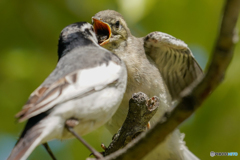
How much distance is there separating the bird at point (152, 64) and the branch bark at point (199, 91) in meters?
1.50

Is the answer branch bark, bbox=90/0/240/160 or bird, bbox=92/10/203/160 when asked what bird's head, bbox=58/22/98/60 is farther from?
branch bark, bbox=90/0/240/160

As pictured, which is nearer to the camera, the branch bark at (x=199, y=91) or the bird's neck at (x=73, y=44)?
the branch bark at (x=199, y=91)

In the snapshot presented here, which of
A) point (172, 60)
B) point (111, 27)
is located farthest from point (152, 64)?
point (111, 27)

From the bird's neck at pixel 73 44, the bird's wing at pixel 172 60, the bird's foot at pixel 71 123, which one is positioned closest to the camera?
the bird's foot at pixel 71 123

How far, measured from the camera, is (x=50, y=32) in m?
4.31

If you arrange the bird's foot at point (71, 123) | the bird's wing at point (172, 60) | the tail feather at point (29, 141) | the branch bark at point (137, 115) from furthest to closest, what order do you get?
the bird's wing at point (172, 60), the branch bark at point (137, 115), the bird's foot at point (71, 123), the tail feather at point (29, 141)

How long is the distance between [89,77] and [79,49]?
0.61 meters

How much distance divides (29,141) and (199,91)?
104 centimetres

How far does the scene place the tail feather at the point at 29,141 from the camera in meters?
2.12

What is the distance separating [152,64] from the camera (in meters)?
3.83

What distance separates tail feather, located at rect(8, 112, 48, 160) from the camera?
2.12 m

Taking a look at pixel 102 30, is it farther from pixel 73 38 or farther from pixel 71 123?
pixel 71 123

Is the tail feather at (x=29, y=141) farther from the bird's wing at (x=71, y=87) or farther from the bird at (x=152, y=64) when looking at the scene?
the bird at (x=152, y=64)

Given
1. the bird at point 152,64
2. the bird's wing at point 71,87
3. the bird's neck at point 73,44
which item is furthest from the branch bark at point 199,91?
the bird at point 152,64
